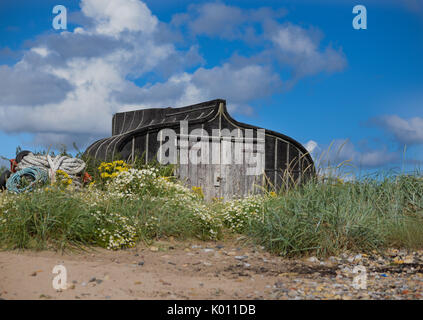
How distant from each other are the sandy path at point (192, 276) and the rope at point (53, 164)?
4037 millimetres

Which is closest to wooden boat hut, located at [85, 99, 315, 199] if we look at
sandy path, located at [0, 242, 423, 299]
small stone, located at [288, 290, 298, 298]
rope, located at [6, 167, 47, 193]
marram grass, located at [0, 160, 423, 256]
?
rope, located at [6, 167, 47, 193]

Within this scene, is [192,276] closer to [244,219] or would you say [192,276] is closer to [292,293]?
[292,293]

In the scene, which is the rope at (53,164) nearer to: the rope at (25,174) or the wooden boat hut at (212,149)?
the rope at (25,174)

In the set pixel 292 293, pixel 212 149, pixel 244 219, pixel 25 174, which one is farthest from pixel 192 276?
pixel 212 149

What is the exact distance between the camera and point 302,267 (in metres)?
5.22

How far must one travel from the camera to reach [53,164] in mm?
9242

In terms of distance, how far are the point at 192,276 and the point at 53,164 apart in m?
5.75

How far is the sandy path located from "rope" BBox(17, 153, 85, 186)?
4037 millimetres

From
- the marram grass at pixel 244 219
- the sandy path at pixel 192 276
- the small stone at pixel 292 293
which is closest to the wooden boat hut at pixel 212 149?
the marram grass at pixel 244 219

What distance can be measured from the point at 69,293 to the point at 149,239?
244 cm

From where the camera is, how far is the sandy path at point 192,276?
397 cm

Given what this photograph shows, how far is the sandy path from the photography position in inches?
156

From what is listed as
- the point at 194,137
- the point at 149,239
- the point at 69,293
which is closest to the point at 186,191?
the point at 149,239
